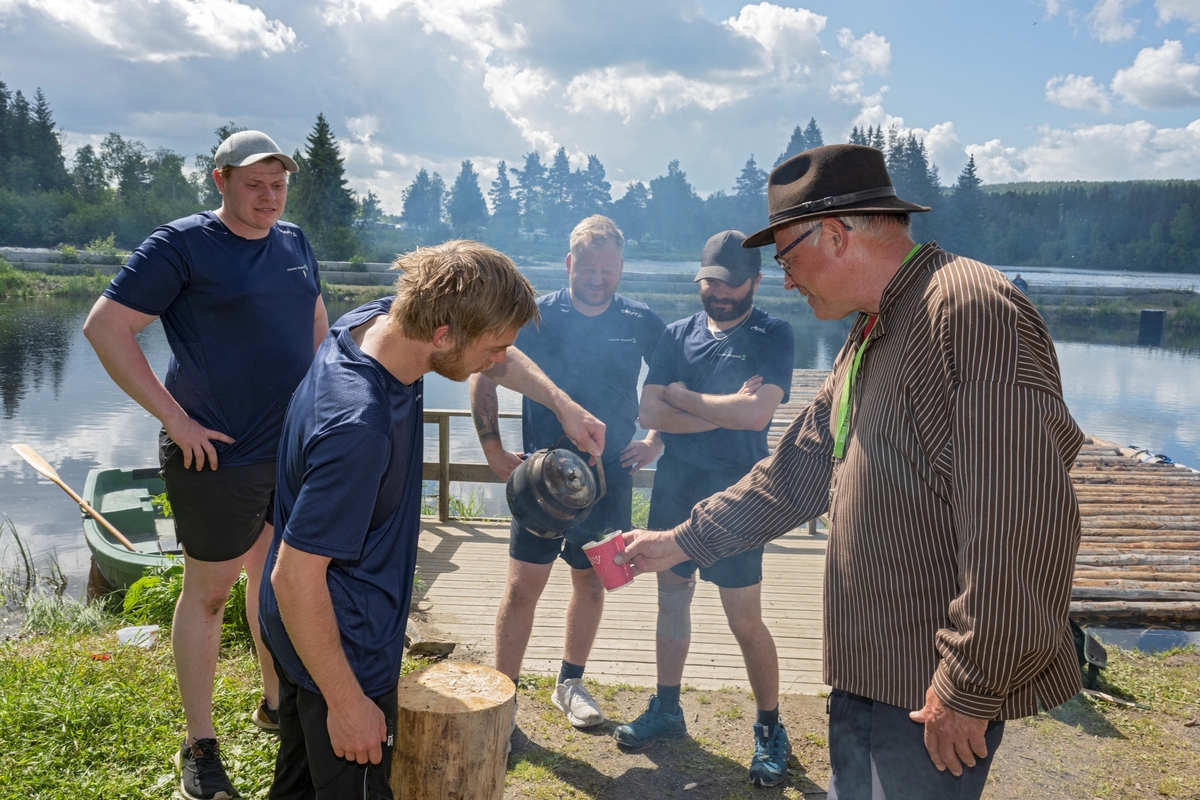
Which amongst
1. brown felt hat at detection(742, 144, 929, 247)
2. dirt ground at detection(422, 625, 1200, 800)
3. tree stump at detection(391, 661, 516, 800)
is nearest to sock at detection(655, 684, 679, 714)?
dirt ground at detection(422, 625, 1200, 800)

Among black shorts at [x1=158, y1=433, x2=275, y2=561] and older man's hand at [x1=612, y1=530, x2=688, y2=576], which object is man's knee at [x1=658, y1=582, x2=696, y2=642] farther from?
black shorts at [x1=158, y1=433, x2=275, y2=561]

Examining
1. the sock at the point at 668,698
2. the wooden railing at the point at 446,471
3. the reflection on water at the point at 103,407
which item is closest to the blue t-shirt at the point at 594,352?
the sock at the point at 668,698

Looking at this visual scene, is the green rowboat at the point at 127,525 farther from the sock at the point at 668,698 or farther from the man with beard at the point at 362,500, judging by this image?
the man with beard at the point at 362,500

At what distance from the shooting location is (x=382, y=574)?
6.19 ft

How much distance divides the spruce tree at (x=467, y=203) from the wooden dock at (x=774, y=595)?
35.7 meters

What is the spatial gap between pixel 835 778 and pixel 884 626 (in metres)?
0.51

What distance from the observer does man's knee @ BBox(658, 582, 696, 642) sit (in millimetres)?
3639

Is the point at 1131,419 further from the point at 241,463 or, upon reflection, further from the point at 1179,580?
the point at 241,463

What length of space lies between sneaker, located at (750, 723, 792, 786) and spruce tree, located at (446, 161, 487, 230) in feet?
127

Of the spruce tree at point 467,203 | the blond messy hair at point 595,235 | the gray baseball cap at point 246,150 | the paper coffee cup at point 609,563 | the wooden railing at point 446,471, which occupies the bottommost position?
the wooden railing at point 446,471

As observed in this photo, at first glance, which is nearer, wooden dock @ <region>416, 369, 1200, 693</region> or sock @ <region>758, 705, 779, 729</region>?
sock @ <region>758, 705, 779, 729</region>

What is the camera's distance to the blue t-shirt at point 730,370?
3594 millimetres

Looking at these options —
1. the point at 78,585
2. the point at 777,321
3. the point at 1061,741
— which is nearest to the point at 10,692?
the point at 777,321

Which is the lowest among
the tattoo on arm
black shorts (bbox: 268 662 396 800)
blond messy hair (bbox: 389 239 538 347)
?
black shorts (bbox: 268 662 396 800)
